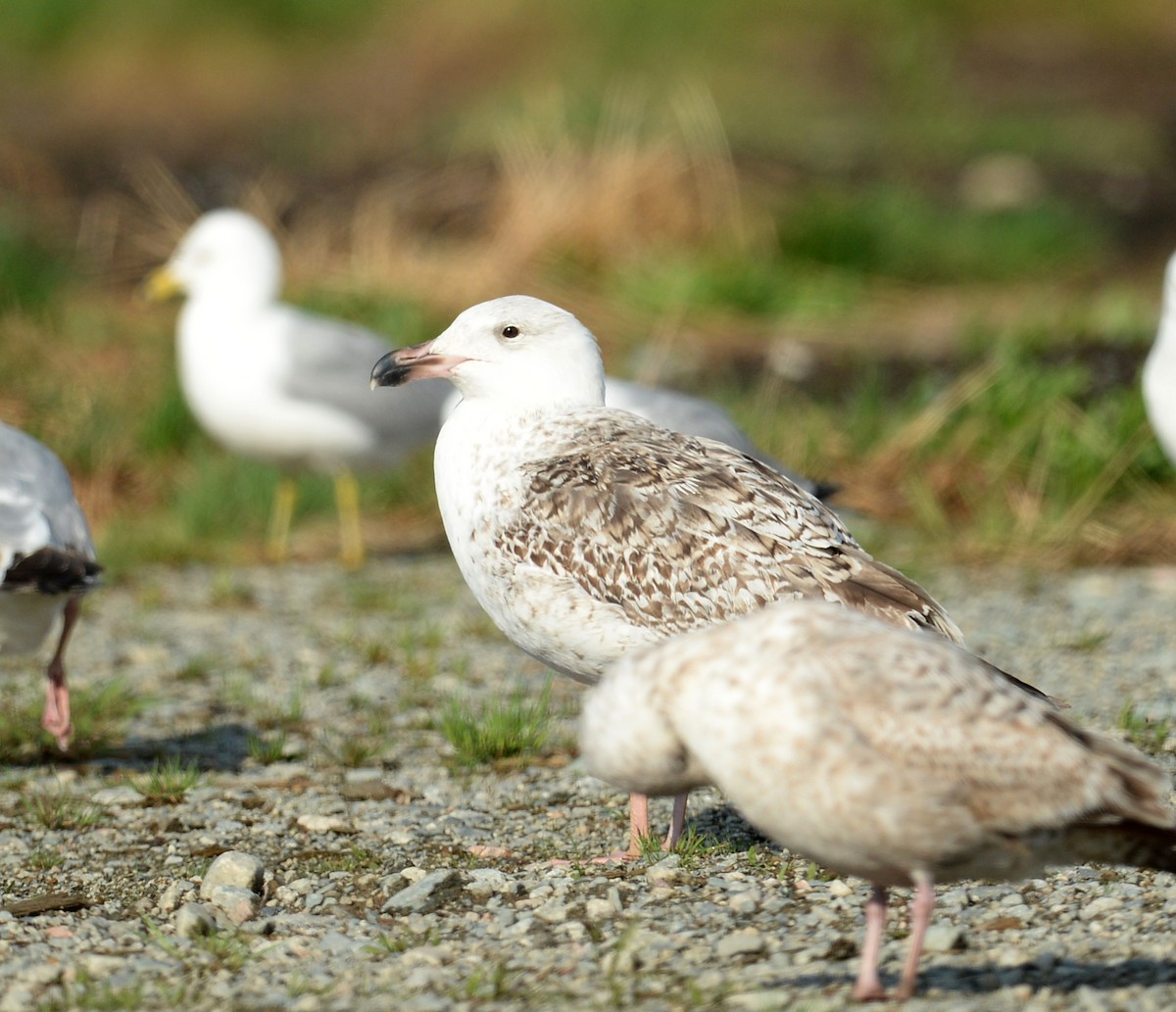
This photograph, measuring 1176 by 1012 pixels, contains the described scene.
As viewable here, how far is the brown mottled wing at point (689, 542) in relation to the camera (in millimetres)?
4641

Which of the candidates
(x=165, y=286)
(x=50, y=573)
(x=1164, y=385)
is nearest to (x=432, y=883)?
(x=50, y=573)

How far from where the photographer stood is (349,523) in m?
9.76

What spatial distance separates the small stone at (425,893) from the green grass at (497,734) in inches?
50.3

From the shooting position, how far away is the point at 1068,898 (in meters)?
4.36

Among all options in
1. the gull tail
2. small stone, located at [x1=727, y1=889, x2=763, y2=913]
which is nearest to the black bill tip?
the gull tail

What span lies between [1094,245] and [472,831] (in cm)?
1207

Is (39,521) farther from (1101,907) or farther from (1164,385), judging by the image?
(1164,385)

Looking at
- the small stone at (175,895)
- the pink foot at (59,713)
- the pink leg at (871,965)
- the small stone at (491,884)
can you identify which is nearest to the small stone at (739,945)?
the pink leg at (871,965)

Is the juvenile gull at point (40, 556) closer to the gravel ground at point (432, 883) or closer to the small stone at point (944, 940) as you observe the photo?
the gravel ground at point (432, 883)

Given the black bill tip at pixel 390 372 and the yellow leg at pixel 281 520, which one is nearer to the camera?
the black bill tip at pixel 390 372

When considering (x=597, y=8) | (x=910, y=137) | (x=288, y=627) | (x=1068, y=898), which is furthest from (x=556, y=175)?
(x=597, y=8)

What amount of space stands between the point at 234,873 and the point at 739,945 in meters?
1.37

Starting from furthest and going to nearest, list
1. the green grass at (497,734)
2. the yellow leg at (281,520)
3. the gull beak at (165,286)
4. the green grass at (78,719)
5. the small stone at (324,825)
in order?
the gull beak at (165,286)
the yellow leg at (281,520)
the green grass at (78,719)
the green grass at (497,734)
the small stone at (324,825)

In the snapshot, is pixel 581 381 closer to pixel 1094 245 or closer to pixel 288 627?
pixel 288 627
